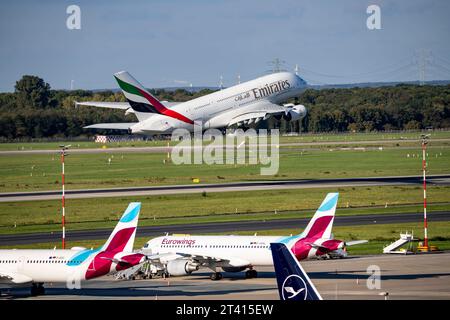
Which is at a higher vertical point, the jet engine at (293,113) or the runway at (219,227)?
the jet engine at (293,113)

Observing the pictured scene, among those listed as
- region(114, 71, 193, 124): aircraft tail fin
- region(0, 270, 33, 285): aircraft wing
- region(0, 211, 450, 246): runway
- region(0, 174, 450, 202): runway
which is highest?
region(114, 71, 193, 124): aircraft tail fin

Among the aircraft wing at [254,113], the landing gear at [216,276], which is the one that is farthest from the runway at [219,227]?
the aircraft wing at [254,113]

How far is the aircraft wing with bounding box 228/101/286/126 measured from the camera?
148m

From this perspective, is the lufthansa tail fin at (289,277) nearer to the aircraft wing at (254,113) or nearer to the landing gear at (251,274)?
the landing gear at (251,274)

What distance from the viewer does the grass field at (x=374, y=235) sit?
300ft

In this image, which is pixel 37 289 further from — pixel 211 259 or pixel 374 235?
pixel 374 235

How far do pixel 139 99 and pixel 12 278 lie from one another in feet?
245

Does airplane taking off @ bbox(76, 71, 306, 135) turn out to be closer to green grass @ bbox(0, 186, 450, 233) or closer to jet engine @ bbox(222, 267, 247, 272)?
green grass @ bbox(0, 186, 450, 233)

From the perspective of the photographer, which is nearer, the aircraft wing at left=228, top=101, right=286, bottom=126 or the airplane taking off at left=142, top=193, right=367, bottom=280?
the airplane taking off at left=142, top=193, right=367, bottom=280

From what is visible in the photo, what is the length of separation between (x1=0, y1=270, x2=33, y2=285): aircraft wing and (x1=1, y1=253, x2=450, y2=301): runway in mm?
1141

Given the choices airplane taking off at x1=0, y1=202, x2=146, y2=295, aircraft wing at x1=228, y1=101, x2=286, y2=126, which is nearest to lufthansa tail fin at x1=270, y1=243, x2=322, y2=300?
airplane taking off at x1=0, y1=202, x2=146, y2=295

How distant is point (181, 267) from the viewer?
75.7 meters

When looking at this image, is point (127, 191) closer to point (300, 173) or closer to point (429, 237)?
point (300, 173)

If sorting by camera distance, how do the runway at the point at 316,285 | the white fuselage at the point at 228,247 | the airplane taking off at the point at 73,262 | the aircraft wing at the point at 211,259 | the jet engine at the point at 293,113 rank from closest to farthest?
the airplane taking off at the point at 73,262 < the runway at the point at 316,285 < the white fuselage at the point at 228,247 < the aircraft wing at the point at 211,259 < the jet engine at the point at 293,113
